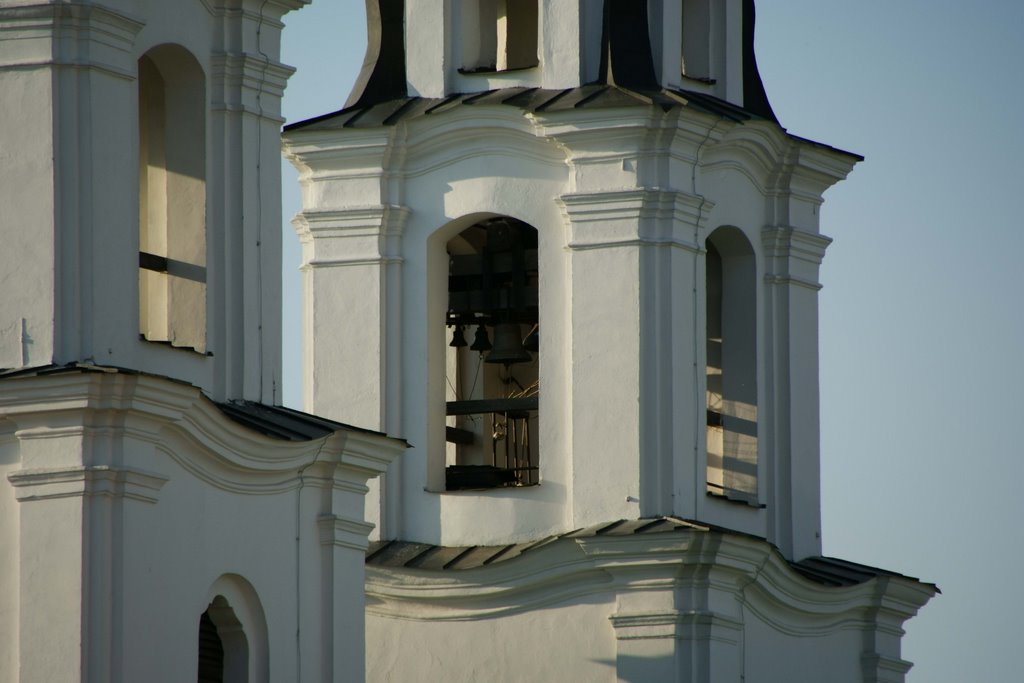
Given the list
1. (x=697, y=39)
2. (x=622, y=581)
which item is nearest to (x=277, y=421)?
(x=622, y=581)

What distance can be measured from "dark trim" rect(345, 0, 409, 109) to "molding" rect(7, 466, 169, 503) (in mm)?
7773

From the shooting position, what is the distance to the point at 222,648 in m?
21.4

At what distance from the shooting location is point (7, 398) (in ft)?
64.3

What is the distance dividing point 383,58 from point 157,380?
7.92m

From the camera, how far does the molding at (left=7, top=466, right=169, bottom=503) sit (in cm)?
1959

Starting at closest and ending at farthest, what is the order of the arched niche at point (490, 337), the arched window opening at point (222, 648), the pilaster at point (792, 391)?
the arched window opening at point (222, 648) < the arched niche at point (490, 337) < the pilaster at point (792, 391)

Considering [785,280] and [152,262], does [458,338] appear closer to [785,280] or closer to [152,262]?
[785,280]

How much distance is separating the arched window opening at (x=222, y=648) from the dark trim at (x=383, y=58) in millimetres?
6669

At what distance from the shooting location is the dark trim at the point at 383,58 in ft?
88.9

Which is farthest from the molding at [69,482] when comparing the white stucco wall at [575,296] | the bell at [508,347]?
the bell at [508,347]

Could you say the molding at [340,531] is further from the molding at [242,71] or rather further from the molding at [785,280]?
the molding at [785,280]

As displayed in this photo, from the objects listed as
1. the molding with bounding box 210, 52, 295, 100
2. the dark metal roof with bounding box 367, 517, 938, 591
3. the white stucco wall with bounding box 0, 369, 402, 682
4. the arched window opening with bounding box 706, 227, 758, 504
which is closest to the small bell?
the arched window opening with bounding box 706, 227, 758, 504

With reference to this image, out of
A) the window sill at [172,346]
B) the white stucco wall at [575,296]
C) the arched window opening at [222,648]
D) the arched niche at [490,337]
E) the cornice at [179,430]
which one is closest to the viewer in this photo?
the cornice at [179,430]

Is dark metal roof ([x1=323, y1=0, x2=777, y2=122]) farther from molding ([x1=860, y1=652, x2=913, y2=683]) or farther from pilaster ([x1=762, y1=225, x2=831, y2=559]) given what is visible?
molding ([x1=860, y1=652, x2=913, y2=683])
